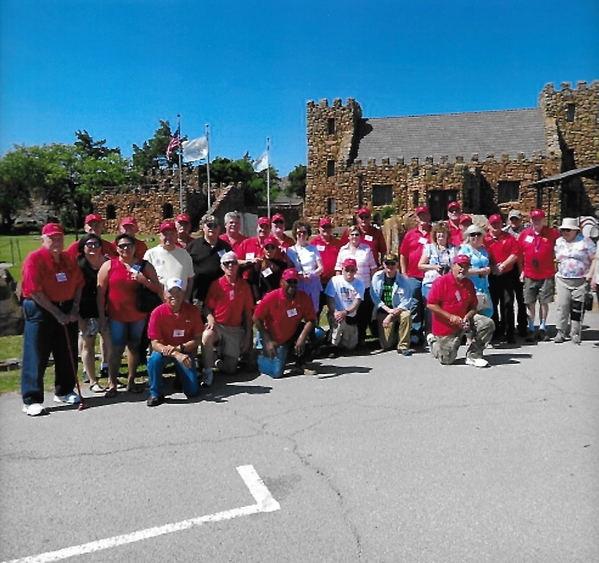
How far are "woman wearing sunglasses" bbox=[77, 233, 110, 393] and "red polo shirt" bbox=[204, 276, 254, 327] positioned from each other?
1.29 meters

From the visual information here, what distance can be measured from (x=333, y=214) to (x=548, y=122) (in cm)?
1478

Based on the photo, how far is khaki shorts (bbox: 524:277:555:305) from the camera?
821 cm

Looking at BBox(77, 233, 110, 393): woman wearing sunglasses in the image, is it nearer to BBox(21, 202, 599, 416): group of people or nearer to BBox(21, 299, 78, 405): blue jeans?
BBox(21, 202, 599, 416): group of people

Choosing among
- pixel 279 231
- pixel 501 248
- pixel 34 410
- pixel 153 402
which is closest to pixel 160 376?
pixel 153 402

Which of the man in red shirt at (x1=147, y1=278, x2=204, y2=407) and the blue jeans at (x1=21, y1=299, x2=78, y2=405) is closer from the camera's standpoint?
the blue jeans at (x1=21, y1=299, x2=78, y2=405)

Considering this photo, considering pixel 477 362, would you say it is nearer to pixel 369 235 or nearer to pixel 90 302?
pixel 369 235

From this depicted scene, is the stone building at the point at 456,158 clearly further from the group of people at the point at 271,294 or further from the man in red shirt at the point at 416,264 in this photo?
the man in red shirt at the point at 416,264

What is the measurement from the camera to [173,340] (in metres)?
5.97

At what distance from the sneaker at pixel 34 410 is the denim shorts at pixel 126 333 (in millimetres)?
1038

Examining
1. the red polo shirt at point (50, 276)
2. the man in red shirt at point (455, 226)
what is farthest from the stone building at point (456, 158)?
the red polo shirt at point (50, 276)

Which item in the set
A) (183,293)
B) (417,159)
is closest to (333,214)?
(417,159)

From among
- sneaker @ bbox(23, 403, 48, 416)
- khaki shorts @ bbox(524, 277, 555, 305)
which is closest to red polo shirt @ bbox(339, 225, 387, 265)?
khaki shorts @ bbox(524, 277, 555, 305)

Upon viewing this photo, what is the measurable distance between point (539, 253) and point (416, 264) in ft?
6.12

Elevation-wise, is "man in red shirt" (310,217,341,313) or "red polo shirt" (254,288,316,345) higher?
"man in red shirt" (310,217,341,313)
